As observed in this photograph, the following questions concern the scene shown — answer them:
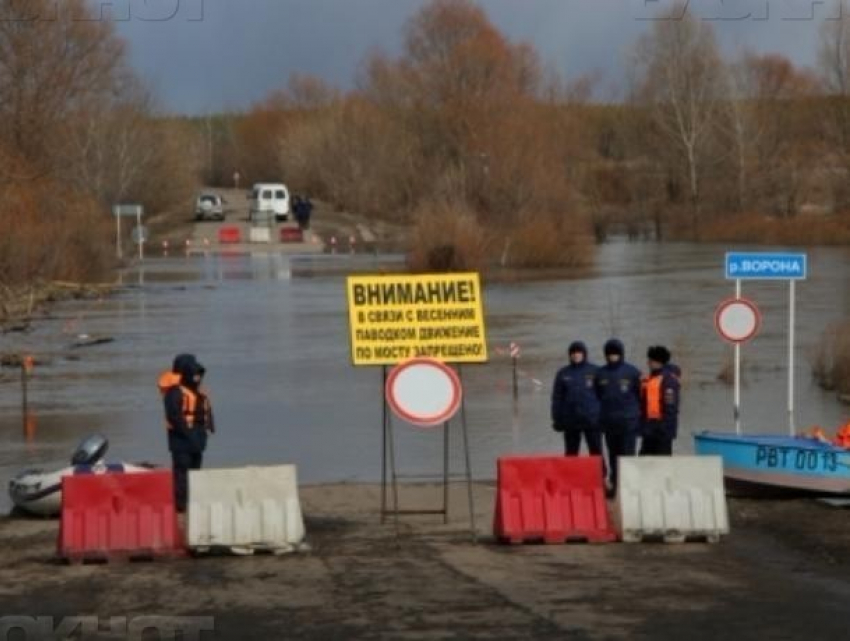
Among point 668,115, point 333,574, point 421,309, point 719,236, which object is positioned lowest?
point 333,574

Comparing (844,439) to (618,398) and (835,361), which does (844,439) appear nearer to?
(618,398)

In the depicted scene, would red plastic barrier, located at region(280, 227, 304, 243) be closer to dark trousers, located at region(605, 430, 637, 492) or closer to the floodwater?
the floodwater

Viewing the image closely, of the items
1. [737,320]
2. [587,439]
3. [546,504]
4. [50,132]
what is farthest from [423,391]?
[50,132]

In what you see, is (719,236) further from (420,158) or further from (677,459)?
(677,459)

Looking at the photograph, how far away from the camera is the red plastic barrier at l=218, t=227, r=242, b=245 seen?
9100 centimetres

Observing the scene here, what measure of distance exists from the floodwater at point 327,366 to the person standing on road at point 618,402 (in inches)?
160

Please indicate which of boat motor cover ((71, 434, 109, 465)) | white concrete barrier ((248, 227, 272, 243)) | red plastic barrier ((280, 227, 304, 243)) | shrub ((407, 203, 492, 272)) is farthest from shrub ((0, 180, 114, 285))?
boat motor cover ((71, 434, 109, 465))

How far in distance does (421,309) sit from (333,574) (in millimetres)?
2516

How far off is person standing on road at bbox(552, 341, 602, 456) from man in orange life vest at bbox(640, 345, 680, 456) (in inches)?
18.4

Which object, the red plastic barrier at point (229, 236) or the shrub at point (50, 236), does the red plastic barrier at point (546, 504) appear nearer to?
the shrub at point (50, 236)

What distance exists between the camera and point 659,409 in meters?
17.1

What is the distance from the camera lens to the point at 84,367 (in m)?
36.0

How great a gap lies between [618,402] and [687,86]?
9813 centimetres

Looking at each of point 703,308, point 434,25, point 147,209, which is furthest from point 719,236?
point 703,308
